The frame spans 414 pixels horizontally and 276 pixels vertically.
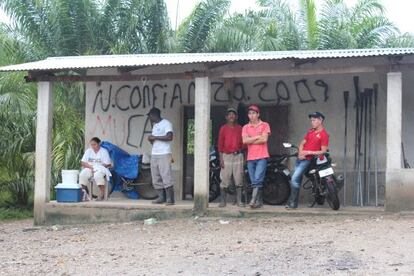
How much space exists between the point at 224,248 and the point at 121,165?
15.9ft

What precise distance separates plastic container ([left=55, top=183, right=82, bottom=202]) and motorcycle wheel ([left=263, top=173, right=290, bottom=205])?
325cm

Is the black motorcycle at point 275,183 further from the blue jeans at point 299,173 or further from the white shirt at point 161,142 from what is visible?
the white shirt at point 161,142

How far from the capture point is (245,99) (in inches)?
447

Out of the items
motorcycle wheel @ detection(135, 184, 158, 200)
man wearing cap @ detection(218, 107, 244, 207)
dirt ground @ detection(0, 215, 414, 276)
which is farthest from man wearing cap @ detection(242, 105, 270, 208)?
motorcycle wheel @ detection(135, 184, 158, 200)

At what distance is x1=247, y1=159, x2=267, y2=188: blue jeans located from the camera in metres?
9.66

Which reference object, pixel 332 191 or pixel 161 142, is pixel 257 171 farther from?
pixel 161 142

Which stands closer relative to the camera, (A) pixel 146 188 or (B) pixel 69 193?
(B) pixel 69 193

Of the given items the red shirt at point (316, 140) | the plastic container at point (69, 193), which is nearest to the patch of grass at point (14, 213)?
the plastic container at point (69, 193)

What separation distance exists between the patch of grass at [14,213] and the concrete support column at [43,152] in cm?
320

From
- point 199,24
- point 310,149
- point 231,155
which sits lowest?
point 231,155

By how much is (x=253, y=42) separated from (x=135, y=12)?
3.40 metres

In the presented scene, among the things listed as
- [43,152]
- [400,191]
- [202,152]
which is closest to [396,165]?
[400,191]

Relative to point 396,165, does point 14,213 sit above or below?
below


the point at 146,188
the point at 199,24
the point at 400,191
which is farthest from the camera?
the point at 199,24
